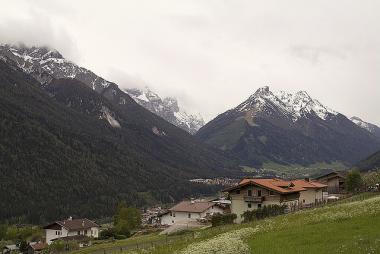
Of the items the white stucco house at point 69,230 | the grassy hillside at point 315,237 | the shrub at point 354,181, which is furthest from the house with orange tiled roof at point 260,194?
the white stucco house at point 69,230

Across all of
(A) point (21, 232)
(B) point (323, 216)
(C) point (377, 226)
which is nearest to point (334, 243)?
(C) point (377, 226)

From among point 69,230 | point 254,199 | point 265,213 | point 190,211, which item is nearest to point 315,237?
point 265,213

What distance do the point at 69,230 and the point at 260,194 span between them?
277 ft

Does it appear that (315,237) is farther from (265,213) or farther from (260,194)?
(260,194)

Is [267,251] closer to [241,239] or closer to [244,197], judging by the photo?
[241,239]

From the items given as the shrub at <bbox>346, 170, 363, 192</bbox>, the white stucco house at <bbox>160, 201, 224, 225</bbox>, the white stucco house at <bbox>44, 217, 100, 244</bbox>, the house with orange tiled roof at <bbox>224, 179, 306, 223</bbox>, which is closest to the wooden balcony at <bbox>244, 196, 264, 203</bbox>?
the house with orange tiled roof at <bbox>224, 179, 306, 223</bbox>

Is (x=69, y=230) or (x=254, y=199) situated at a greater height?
(x=254, y=199)

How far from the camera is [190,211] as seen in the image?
138375 millimetres

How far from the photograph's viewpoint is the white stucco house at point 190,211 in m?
137

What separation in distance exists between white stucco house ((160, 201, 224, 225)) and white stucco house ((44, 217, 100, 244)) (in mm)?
32978

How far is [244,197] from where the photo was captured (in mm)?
99250

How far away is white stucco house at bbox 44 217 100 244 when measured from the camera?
163125mm

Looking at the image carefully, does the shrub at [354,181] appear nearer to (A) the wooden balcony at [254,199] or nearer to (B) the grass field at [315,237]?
(A) the wooden balcony at [254,199]

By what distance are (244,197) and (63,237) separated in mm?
80291
